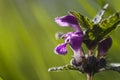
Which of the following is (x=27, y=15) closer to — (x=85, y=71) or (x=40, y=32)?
(x=40, y=32)

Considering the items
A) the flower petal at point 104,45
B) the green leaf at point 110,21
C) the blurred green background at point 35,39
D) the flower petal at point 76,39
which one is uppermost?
the green leaf at point 110,21

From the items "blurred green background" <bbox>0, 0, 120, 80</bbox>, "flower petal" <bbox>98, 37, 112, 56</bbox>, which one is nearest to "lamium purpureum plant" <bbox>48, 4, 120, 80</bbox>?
"flower petal" <bbox>98, 37, 112, 56</bbox>

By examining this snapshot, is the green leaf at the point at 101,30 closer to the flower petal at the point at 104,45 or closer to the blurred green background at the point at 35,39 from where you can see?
the flower petal at the point at 104,45

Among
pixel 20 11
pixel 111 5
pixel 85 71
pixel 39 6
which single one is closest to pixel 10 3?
pixel 20 11

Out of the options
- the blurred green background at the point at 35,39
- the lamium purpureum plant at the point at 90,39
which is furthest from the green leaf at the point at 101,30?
the blurred green background at the point at 35,39

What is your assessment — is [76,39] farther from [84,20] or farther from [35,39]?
[35,39]

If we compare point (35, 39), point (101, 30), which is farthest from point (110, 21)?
point (35, 39)
